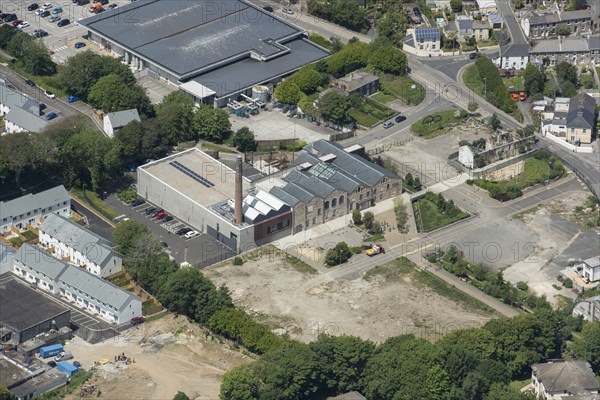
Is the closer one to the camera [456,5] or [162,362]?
[162,362]

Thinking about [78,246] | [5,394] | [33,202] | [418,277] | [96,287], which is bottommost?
[418,277]

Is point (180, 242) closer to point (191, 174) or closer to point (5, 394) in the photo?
point (191, 174)

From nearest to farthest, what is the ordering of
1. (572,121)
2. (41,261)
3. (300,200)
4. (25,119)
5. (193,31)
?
(41,261) → (300,200) → (25,119) → (572,121) → (193,31)

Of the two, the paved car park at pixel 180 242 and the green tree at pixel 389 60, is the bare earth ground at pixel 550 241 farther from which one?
the green tree at pixel 389 60

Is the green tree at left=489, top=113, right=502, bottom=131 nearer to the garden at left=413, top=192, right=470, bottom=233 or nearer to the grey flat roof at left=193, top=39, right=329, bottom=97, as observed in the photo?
the garden at left=413, top=192, right=470, bottom=233

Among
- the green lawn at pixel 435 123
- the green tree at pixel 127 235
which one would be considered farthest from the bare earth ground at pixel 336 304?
the green lawn at pixel 435 123

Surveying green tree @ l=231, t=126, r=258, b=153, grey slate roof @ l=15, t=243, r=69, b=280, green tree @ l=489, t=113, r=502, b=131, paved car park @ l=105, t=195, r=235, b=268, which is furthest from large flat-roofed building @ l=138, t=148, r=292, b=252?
green tree @ l=489, t=113, r=502, b=131

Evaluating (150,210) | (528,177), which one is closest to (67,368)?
(150,210)
